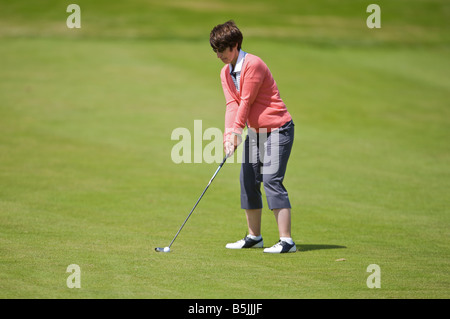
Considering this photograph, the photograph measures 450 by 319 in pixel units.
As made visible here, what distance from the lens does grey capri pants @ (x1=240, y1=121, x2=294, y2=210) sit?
682cm

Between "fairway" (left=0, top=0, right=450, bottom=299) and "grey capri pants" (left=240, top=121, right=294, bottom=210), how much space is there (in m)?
0.67

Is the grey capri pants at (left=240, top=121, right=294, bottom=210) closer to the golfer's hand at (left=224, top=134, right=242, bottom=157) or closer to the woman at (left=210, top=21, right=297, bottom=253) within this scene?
the woman at (left=210, top=21, right=297, bottom=253)

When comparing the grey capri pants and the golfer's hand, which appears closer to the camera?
the golfer's hand

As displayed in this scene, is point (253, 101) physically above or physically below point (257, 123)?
above

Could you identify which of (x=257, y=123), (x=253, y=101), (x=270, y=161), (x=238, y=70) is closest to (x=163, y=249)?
(x=270, y=161)

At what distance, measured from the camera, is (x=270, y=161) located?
6.86 meters

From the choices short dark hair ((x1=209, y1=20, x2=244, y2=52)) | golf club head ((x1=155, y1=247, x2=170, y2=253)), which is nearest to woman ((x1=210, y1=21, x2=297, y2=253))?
short dark hair ((x1=209, y1=20, x2=244, y2=52))

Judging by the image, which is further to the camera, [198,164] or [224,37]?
[198,164]

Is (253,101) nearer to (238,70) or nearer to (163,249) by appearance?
(238,70)

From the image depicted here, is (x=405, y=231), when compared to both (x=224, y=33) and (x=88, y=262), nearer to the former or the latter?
(x=224, y=33)

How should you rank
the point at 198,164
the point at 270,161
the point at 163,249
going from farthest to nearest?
1. the point at 198,164
2. the point at 270,161
3. the point at 163,249

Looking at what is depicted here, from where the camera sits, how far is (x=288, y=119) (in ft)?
22.7

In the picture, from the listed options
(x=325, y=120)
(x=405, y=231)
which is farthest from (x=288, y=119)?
(x=325, y=120)

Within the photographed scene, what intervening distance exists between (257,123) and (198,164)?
5.63 metres
